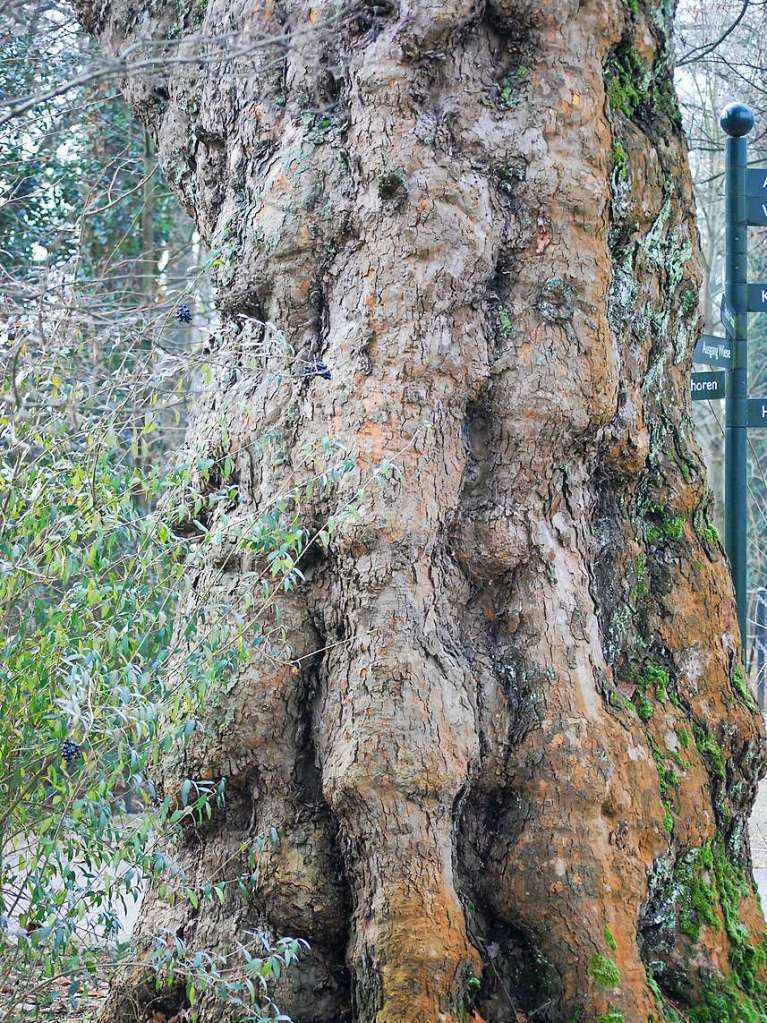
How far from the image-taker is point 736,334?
5.48 meters

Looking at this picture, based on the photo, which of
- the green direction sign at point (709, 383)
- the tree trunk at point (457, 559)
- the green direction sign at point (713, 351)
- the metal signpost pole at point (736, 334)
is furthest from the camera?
the metal signpost pole at point (736, 334)

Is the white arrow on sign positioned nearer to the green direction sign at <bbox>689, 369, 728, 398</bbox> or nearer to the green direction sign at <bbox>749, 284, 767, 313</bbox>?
the green direction sign at <bbox>749, 284, 767, 313</bbox>

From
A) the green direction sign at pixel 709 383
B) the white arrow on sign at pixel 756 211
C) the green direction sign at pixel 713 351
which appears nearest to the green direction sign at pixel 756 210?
the white arrow on sign at pixel 756 211

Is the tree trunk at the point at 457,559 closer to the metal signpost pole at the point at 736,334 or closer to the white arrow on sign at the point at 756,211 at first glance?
the metal signpost pole at the point at 736,334

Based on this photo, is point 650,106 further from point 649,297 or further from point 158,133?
point 158,133

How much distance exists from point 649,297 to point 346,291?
1.15 meters

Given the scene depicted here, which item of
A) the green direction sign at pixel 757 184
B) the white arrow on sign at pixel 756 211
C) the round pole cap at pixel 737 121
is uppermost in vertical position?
the round pole cap at pixel 737 121

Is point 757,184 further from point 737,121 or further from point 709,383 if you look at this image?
point 709,383

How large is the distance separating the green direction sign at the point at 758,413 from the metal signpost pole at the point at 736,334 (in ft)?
0.14

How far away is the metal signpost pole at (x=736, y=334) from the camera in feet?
17.7

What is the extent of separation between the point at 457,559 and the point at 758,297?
2817 millimetres

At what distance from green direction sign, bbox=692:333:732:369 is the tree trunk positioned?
4.35 ft

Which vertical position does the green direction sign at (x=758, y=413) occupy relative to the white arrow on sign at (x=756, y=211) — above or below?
below

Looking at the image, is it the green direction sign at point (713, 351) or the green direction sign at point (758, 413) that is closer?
the green direction sign at point (713, 351)
